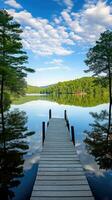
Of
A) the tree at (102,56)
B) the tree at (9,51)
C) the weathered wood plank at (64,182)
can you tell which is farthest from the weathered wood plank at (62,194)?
the tree at (102,56)

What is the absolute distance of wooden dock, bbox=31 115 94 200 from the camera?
937 centimetres

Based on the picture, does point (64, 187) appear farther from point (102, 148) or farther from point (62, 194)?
point (102, 148)

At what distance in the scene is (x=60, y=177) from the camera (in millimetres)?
11242

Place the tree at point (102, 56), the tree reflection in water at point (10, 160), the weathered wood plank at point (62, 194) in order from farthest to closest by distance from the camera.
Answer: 1. the tree at point (102, 56)
2. the tree reflection in water at point (10, 160)
3. the weathered wood plank at point (62, 194)

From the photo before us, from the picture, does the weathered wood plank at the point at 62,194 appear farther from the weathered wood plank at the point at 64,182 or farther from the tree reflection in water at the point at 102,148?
the tree reflection in water at the point at 102,148

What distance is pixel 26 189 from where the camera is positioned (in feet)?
38.2

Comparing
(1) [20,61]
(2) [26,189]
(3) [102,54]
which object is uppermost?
(3) [102,54]

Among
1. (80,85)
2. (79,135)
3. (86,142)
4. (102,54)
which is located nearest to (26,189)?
(86,142)

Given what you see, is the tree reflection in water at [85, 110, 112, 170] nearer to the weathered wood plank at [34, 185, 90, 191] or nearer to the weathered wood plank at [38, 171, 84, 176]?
the weathered wood plank at [38, 171, 84, 176]

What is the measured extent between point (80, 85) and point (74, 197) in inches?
6756

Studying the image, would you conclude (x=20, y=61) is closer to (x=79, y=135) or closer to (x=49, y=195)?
(x=79, y=135)

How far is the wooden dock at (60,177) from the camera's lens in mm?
9367

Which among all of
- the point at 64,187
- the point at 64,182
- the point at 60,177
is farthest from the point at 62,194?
the point at 60,177

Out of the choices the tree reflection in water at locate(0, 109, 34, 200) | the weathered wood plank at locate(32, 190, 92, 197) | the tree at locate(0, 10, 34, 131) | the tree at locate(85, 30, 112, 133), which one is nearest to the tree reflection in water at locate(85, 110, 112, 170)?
the tree reflection in water at locate(0, 109, 34, 200)
